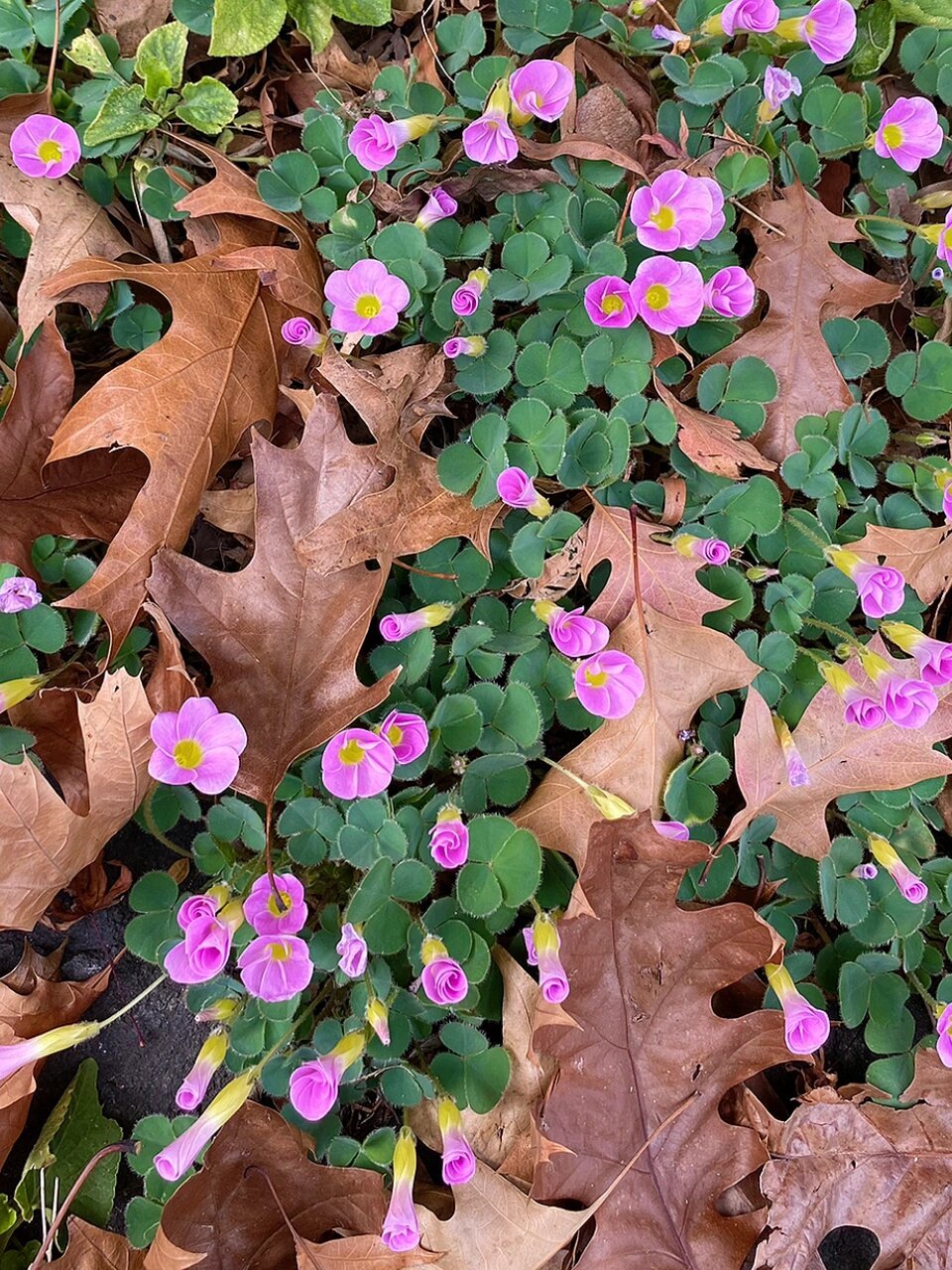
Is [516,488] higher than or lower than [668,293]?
lower

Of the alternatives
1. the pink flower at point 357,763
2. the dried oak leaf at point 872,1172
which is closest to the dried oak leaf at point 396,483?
the pink flower at point 357,763

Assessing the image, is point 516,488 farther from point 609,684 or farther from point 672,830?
point 672,830

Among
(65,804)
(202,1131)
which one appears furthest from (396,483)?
(202,1131)

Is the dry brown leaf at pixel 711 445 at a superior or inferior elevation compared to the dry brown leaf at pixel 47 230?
inferior

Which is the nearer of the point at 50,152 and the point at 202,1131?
the point at 202,1131

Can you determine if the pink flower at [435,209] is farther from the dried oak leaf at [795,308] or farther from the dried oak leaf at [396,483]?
the dried oak leaf at [795,308]

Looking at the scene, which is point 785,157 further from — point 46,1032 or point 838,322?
point 46,1032

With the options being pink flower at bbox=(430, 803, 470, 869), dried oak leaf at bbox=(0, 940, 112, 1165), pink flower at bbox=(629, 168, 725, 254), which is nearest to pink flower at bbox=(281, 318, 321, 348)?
pink flower at bbox=(629, 168, 725, 254)
